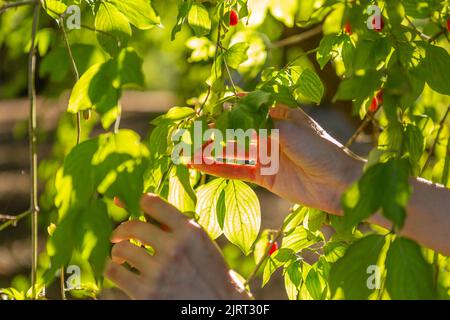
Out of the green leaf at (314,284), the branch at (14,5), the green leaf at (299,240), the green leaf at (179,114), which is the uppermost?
the branch at (14,5)

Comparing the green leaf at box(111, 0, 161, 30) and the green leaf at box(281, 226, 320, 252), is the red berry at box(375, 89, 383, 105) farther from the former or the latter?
the green leaf at box(111, 0, 161, 30)

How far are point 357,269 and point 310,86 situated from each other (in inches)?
18.9

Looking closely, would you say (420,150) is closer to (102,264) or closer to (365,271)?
A: (365,271)

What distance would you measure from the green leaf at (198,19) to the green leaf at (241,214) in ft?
0.79

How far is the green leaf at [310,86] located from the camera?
1.18 m

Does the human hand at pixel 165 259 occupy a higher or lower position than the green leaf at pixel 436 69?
lower

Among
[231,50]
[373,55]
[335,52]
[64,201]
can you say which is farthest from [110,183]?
[335,52]

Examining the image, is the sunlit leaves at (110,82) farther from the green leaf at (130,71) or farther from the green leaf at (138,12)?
the green leaf at (138,12)

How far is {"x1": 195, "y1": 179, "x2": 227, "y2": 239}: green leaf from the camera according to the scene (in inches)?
46.9

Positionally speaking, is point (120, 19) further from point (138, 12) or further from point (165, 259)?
point (165, 259)

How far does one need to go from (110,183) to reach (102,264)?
0.26 feet

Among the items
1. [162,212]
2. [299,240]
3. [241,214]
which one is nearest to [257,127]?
[162,212]

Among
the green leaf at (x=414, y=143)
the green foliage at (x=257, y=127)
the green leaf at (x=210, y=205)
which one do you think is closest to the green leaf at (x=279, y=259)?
the green foliage at (x=257, y=127)

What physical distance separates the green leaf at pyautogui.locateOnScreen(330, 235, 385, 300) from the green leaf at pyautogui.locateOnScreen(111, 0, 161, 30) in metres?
0.45
